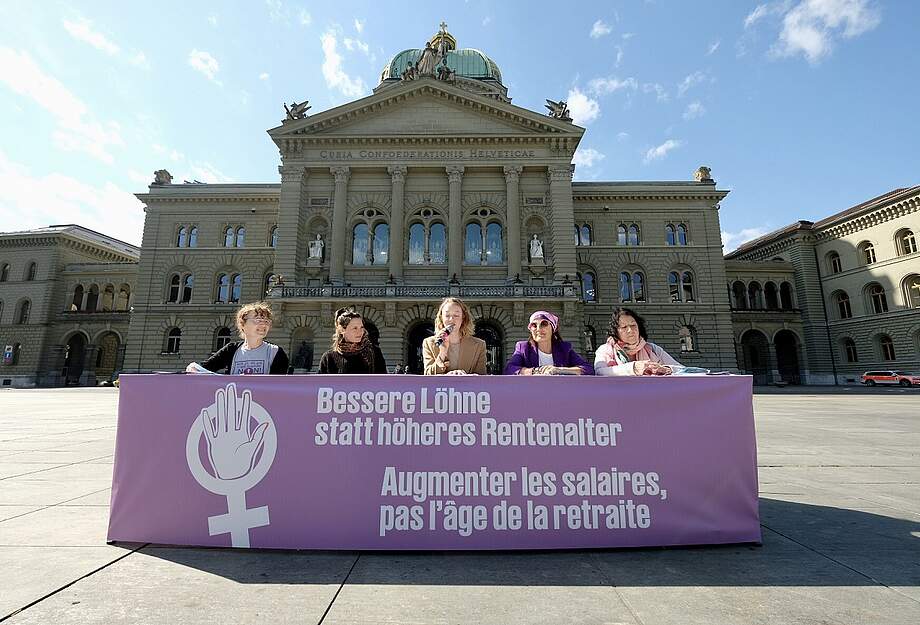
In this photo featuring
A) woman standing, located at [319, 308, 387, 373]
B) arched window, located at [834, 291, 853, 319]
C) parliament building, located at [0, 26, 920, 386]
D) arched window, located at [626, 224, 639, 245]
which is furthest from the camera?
arched window, located at [834, 291, 853, 319]

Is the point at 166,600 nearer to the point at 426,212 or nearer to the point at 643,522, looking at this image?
the point at 643,522

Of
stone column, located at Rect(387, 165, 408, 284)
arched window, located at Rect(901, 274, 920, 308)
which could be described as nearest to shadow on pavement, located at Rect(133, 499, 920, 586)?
stone column, located at Rect(387, 165, 408, 284)

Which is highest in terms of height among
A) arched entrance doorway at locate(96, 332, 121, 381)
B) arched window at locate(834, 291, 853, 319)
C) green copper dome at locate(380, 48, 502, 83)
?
green copper dome at locate(380, 48, 502, 83)

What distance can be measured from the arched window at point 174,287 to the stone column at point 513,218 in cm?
2626

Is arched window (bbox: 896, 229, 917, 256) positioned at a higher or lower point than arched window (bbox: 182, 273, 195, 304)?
higher

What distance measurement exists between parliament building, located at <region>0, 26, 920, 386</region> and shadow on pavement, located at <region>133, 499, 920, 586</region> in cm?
2290

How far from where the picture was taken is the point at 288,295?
88.3 feet

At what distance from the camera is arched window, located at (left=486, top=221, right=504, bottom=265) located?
29.1 metres

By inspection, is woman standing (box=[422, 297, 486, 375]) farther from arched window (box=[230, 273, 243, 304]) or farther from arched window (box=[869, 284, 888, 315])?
arched window (box=[869, 284, 888, 315])

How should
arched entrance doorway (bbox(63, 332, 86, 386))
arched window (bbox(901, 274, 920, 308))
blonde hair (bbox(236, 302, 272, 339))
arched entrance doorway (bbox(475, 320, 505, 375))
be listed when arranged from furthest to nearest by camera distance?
arched entrance doorway (bbox(63, 332, 86, 386))
arched window (bbox(901, 274, 920, 308))
arched entrance doorway (bbox(475, 320, 505, 375))
blonde hair (bbox(236, 302, 272, 339))

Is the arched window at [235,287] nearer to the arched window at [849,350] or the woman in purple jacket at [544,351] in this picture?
the woman in purple jacket at [544,351]

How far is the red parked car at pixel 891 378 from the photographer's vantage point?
32688 millimetres

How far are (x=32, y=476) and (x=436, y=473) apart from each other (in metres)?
5.27

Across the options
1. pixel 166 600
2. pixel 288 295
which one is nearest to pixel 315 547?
pixel 166 600
